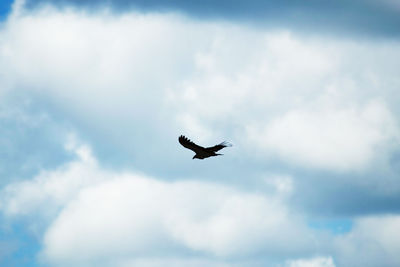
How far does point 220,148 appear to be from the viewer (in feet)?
482

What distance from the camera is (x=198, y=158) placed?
6063 inches

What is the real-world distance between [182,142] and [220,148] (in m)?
5.55

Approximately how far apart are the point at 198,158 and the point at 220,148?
7.88 metres

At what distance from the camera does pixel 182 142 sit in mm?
148625

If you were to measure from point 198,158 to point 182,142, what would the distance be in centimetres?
626
